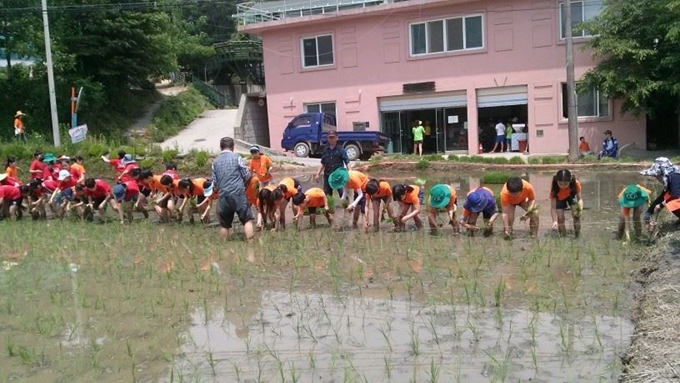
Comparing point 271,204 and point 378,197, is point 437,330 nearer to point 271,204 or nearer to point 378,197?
point 378,197

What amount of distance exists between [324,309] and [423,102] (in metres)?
20.3

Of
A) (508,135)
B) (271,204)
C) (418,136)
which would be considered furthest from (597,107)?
(271,204)

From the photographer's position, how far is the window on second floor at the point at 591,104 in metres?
23.3

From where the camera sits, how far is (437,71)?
25.3 m

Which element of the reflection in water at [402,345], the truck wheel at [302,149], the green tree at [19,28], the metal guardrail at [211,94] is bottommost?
the reflection in water at [402,345]

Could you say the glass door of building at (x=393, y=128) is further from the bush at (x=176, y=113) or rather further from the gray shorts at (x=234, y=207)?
the gray shorts at (x=234, y=207)

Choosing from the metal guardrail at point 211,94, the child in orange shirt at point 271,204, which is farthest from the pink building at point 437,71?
the child in orange shirt at point 271,204

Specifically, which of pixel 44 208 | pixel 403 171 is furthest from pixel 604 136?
pixel 44 208

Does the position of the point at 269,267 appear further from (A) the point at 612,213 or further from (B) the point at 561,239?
(A) the point at 612,213

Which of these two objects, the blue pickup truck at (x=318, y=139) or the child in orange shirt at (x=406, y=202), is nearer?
the child in orange shirt at (x=406, y=202)

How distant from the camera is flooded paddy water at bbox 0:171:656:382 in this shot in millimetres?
5141

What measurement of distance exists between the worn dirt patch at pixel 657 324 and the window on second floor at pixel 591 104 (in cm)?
1691

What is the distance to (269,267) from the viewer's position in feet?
27.6

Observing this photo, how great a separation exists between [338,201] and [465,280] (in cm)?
649
